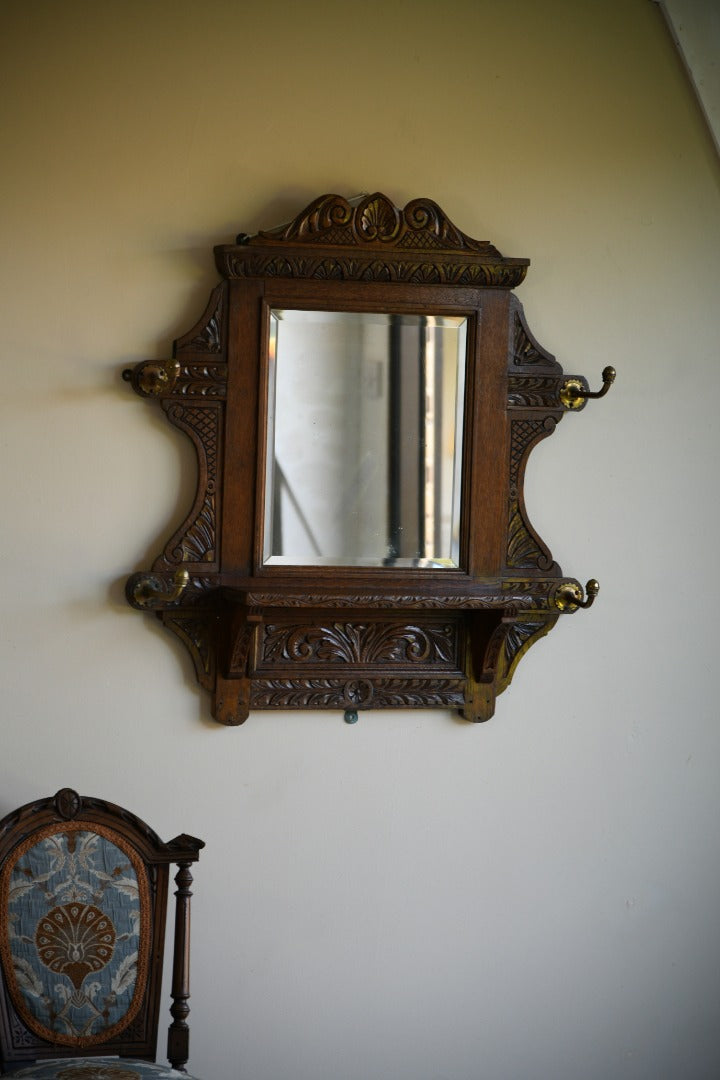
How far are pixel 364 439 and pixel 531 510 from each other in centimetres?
43

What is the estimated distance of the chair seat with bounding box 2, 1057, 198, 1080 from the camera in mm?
1961

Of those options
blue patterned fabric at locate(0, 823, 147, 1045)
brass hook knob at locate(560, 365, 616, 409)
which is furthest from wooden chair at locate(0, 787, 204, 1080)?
brass hook knob at locate(560, 365, 616, 409)

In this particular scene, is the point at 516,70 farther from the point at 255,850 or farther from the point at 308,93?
the point at 255,850

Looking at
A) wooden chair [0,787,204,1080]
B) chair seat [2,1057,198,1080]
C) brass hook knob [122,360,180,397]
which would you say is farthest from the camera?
brass hook knob [122,360,180,397]

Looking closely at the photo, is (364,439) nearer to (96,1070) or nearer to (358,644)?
(358,644)

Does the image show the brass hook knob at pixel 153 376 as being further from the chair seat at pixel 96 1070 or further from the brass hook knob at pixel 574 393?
the chair seat at pixel 96 1070

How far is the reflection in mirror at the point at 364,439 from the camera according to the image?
2.46 meters

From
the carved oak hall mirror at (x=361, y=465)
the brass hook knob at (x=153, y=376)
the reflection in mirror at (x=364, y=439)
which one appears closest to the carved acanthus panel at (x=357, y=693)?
the carved oak hall mirror at (x=361, y=465)

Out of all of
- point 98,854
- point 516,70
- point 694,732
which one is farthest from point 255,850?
point 516,70

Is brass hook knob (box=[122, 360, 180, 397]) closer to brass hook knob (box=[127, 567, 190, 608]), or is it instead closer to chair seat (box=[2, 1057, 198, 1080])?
brass hook knob (box=[127, 567, 190, 608])

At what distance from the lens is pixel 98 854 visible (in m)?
2.16

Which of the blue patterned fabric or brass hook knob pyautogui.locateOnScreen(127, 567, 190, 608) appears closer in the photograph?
the blue patterned fabric

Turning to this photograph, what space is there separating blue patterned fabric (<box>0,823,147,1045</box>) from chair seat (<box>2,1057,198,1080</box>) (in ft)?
0.24

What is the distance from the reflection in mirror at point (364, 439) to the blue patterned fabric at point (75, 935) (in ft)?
2.40
